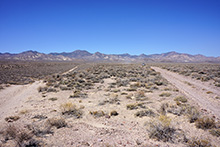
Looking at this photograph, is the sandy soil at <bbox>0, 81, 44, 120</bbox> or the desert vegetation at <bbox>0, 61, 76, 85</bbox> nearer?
the sandy soil at <bbox>0, 81, 44, 120</bbox>

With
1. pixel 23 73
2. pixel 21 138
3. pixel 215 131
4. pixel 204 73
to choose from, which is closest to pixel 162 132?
pixel 215 131

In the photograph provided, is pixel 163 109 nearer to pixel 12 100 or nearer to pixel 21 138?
pixel 21 138

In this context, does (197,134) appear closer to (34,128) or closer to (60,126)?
(60,126)

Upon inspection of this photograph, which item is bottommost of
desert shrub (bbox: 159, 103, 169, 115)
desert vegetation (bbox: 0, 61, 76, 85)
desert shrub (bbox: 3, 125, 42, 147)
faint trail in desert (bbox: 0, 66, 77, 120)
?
desert vegetation (bbox: 0, 61, 76, 85)

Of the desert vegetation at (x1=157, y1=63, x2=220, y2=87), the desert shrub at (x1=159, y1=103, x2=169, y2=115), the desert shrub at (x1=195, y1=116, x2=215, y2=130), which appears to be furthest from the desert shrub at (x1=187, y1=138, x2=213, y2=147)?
the desert vegetation at (x1=157, y1=63, x2=220, y2=87)

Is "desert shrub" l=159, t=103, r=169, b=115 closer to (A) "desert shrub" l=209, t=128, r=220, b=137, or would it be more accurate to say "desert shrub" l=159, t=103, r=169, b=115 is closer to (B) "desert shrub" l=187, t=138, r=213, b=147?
(A) "desert shrub" l=209, t=128, r=220, b=137

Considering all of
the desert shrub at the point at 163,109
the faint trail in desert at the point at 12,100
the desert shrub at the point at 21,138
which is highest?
the desert shrub at the point at 21,138

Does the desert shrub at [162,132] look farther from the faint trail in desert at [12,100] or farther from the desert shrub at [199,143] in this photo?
the faint trail in desert at [12,100]

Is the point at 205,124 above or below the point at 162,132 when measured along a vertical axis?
above

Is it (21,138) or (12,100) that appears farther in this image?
(12,100)

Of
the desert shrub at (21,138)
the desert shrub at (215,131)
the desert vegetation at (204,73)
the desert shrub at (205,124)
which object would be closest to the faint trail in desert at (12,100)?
the desert shrub at (21,138)

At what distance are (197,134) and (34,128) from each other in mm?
7024

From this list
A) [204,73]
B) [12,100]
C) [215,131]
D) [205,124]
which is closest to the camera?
[215,131]

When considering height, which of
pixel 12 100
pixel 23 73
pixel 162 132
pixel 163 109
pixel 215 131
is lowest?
pixel 23 73
